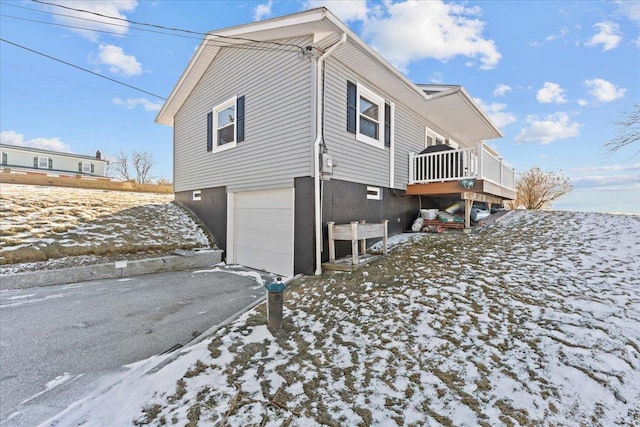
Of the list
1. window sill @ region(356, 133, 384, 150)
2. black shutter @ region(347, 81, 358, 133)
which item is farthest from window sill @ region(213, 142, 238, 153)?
window sill @ region(356, 133, 384, 150)

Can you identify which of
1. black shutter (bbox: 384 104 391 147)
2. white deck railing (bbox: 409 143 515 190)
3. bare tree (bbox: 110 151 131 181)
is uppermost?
bare tree (bbox: 110 151 131 181)

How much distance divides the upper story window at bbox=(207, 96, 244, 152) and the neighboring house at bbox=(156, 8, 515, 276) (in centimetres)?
3

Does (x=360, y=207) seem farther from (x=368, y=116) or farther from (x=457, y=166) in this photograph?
(x=457, y=166)

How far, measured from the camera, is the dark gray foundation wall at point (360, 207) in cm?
618

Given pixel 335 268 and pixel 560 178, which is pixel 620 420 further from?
pixel 560 178

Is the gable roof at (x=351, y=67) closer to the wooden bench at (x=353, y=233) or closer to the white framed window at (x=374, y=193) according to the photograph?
the white framed window at (x=374, y=193)

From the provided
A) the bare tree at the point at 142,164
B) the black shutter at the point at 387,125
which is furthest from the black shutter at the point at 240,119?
the bare tree at the point at 142,164

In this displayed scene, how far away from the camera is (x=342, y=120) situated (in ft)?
21.3

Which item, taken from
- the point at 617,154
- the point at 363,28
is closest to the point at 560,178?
the point at 617,154

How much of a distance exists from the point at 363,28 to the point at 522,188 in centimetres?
1377

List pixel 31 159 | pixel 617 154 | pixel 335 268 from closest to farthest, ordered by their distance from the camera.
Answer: pixel 335 268 < pixel 617 154 < pixel 31 159

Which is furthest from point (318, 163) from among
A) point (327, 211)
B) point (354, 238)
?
point (354, 238)

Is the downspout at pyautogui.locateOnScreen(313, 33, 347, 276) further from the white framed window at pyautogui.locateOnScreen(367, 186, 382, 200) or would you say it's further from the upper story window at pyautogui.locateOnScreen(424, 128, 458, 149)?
the upper story window at pyautogui.locateOnScreen(424, 128, 458, 149)

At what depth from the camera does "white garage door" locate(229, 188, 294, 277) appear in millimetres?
6605
